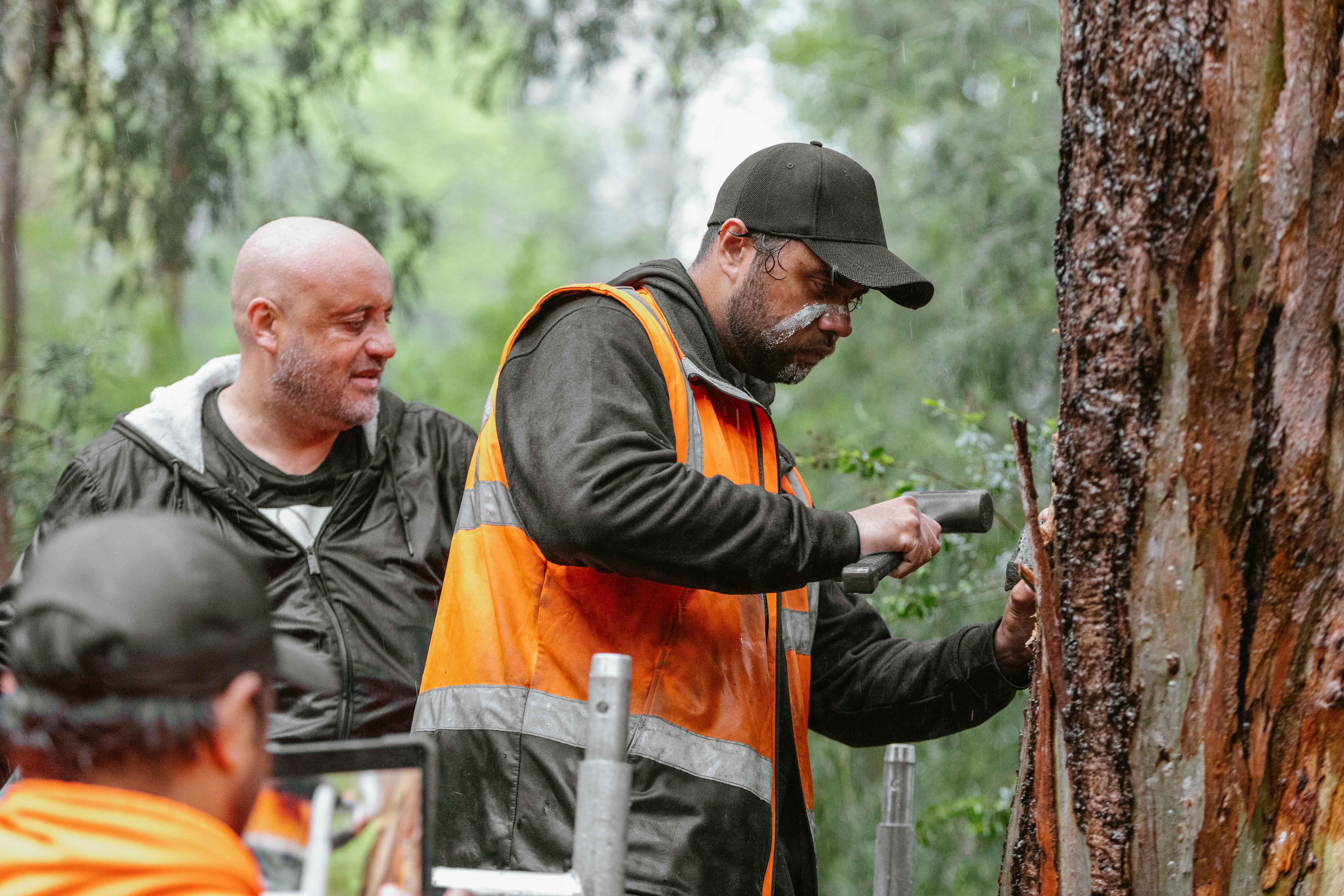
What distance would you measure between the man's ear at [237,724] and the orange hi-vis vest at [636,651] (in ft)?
2.67

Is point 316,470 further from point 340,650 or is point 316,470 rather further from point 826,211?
point 826,211

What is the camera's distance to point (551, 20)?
23.4ft

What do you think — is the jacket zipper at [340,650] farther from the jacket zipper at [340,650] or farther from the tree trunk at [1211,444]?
the tree trunk at [1211,444]

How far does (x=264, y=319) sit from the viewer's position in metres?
3.23

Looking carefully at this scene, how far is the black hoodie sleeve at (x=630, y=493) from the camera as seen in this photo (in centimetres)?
200

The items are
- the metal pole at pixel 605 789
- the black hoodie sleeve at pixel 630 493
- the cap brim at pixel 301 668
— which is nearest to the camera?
the cap brim at pixel 301 668

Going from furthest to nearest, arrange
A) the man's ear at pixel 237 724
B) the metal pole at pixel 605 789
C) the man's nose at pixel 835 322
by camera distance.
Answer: the man's nose at pixel 835 322
the metal pole at pixel 605 789
the man's ear at pixel 237 724

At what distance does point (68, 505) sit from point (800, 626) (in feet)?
5.41

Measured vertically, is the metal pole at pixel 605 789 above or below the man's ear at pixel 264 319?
below

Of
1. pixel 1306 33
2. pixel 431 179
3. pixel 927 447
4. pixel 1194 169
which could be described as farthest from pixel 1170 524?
pixel 431 179

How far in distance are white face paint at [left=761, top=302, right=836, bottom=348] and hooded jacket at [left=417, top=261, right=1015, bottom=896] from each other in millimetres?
165

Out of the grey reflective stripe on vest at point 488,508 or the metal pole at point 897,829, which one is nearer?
the grey reflective stripe on vest at point 488,508

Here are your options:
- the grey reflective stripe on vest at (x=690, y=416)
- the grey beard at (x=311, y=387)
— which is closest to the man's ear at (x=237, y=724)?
the grey reflective stripe on vest at (x=690, y=416)

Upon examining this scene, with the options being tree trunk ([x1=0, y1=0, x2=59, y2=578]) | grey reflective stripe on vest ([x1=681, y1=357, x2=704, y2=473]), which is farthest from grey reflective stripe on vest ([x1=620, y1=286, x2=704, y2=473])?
tree trunk ([x1=0, y1=0, x2=59, y2=578])
